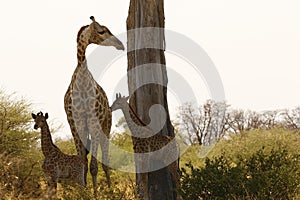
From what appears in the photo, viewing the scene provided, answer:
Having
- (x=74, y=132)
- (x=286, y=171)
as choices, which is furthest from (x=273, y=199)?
(x=74, y=132)

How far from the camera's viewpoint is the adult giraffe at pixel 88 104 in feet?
27.9

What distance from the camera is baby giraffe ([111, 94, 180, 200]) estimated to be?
29.6 ft

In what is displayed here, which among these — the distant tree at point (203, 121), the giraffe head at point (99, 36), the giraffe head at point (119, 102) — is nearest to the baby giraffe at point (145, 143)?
the giraffe head at point (119, 102)

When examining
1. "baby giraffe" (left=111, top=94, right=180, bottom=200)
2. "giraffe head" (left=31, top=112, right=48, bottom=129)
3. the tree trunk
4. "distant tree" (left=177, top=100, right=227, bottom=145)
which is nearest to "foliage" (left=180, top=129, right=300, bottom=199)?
"baby giraffe" (left=111, top=94, right=180, bottom=200)

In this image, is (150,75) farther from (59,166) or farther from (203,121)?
(203,121)

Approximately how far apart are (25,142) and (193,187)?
7960mm

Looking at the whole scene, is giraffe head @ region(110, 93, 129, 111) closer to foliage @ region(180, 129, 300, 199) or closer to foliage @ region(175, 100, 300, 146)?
foliage @ region(180, 129, 300, 199)

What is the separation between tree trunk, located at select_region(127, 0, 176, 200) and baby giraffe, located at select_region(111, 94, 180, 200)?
0.67 metres

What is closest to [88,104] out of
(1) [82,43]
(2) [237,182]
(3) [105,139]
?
(3) [105,139]

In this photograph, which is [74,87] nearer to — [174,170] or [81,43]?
[81,43]

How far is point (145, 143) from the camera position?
9.09 m

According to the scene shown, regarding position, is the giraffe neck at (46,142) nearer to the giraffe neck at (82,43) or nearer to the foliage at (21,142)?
the giraffe neck at (82,43)

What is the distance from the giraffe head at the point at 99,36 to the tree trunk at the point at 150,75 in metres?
1.61

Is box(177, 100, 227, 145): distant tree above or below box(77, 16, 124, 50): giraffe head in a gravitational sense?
above
